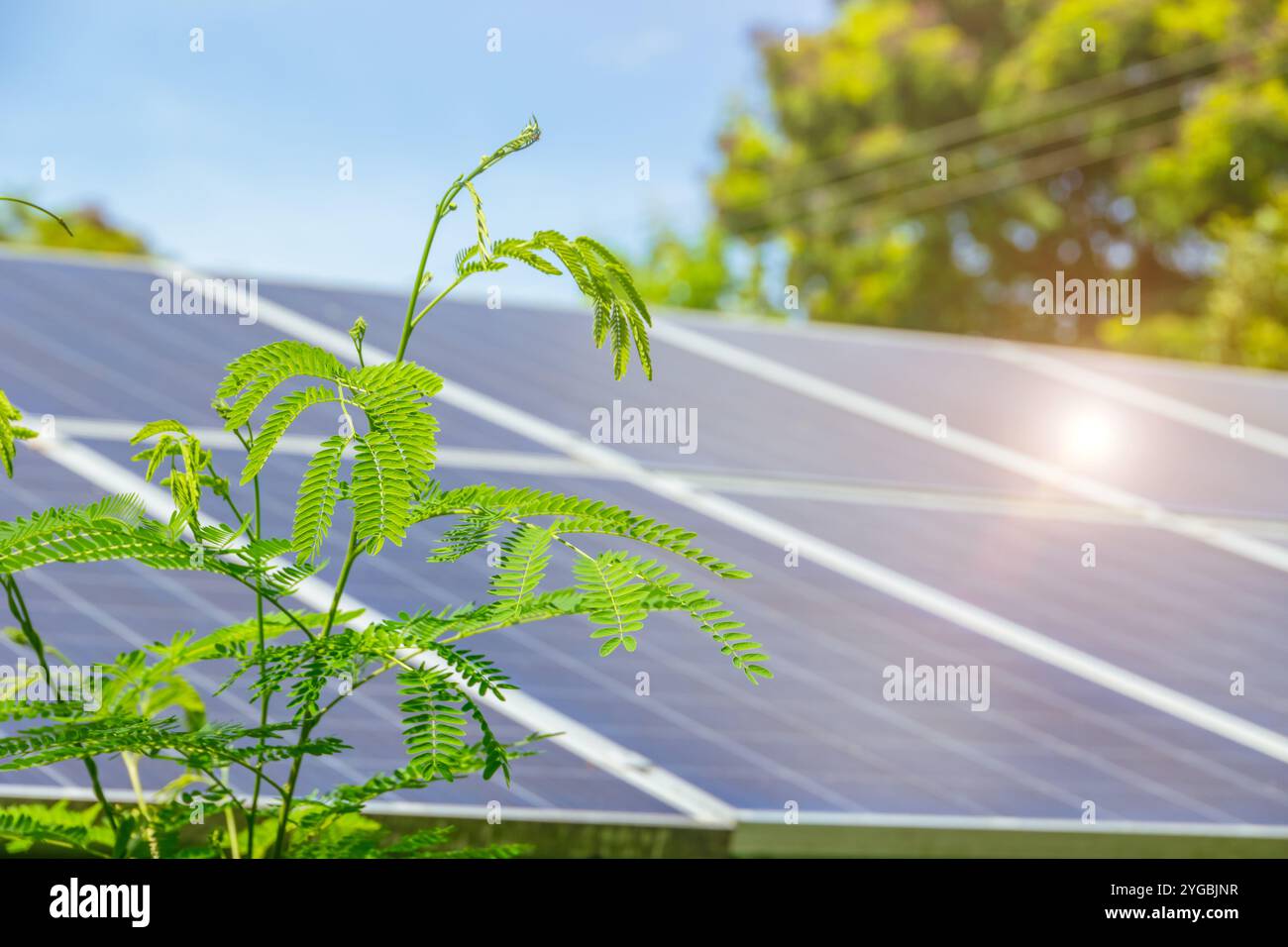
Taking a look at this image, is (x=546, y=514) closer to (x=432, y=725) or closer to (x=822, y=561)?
(x=432, y=725)

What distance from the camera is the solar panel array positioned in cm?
480

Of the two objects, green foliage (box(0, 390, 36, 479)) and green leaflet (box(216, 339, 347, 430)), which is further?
green foliage (box(0, 390, 36, 479))

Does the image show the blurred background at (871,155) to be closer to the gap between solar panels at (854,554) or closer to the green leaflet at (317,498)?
the gap between solar panels at (854,554)

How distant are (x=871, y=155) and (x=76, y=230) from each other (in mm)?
32382

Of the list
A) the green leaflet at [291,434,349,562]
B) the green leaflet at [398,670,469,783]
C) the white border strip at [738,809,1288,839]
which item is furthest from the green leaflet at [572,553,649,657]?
the white border strip at [738,809,1288,839]

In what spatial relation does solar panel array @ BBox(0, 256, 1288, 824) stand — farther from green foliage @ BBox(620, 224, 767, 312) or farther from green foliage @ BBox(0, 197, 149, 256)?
green foliage @ BBox(0, 197, 149, 256)

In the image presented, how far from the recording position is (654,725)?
16.1ft

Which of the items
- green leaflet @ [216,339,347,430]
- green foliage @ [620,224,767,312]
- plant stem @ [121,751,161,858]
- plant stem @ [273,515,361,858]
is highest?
green foliage @ [620,224,767,312]

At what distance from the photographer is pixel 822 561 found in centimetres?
645

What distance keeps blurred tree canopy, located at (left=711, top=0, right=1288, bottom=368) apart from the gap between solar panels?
127ft

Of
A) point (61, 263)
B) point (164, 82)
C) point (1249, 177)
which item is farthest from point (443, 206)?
point (164, 82)

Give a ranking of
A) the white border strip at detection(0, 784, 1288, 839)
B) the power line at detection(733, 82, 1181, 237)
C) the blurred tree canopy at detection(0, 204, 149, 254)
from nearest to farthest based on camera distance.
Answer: the white border strip at detection(0, 784, 1288, 839)
the power line at detection(733, 82, 1181, 237)
the blurred tree canopy at detection(0, 204, 149, 254)

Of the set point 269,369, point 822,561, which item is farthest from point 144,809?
point 822,561
